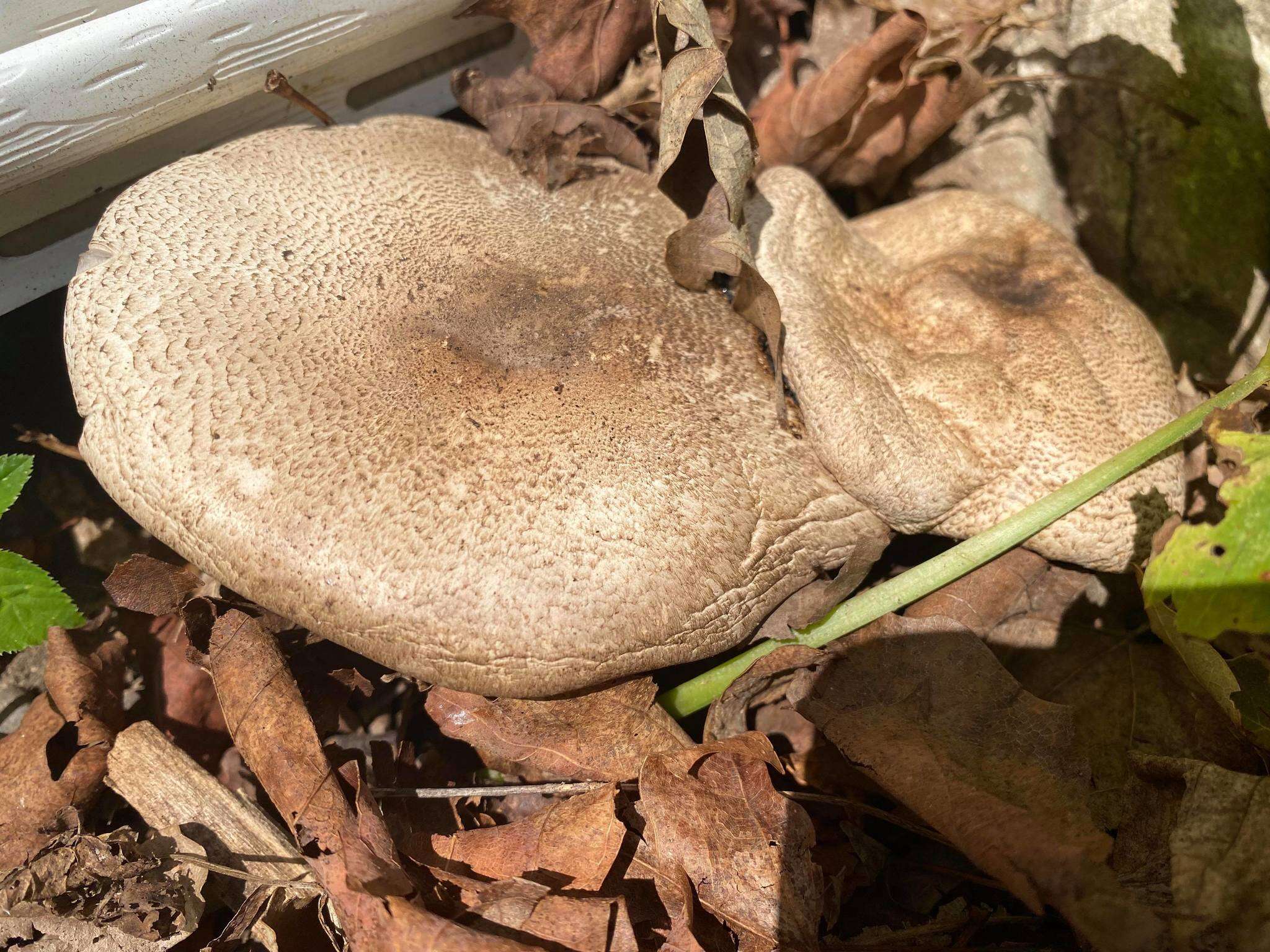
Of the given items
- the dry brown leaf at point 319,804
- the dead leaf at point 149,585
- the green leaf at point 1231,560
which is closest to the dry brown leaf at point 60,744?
the dead leaf at point 149,585

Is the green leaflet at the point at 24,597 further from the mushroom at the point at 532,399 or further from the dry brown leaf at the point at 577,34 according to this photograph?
the dry brown leaf at the point at 577,34

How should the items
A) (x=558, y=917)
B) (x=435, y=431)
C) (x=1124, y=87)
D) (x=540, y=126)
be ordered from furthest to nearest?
(x=1124, y=87)
(x=540, y=126)
(x=435, y=431)
(x=558, y=917)

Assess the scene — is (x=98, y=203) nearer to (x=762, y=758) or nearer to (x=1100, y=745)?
(x=762, y=758)

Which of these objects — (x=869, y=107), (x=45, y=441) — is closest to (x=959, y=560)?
(x=869, y=107)

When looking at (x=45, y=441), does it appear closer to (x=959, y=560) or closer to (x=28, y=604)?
(x=28, y=604)

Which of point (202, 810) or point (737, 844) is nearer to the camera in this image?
point (737, 844)

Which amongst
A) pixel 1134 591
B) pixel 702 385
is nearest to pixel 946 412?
pixel 702 385

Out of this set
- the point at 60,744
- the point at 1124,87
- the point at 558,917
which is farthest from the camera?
the point at 1124,87

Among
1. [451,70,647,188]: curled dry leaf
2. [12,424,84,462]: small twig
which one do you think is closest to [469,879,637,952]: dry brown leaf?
[12,424,84,462]: small twig

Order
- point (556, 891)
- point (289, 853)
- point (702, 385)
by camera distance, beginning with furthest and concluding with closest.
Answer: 1. point (702, 385)
2. point (289, 853)
3. point (556, 891)
